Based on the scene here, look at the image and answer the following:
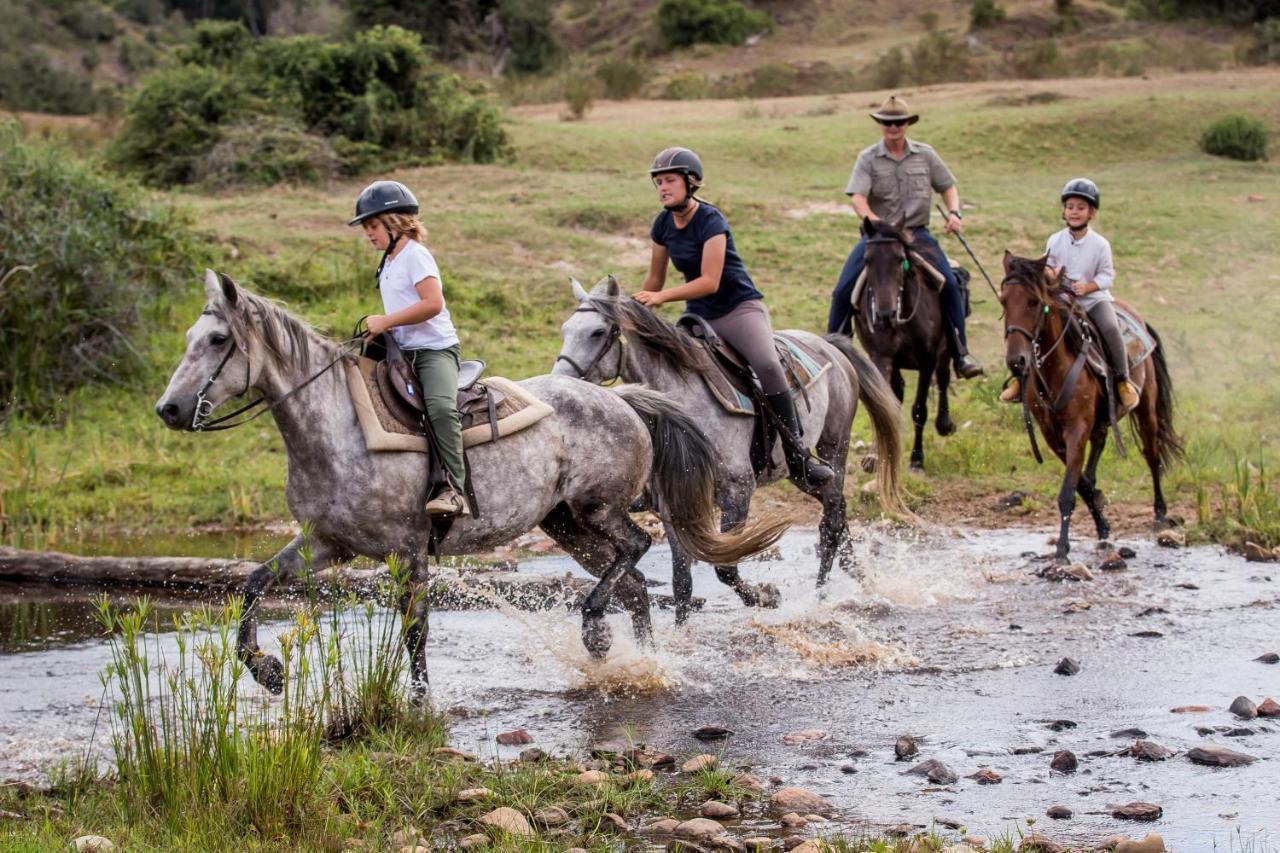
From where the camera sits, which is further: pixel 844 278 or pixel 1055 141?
pixel 1055 141

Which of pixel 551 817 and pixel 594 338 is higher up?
pixel 594 338

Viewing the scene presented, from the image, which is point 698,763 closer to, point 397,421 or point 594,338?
point 397,421

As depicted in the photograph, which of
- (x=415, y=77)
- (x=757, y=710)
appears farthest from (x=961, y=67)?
(x=757, y=710)

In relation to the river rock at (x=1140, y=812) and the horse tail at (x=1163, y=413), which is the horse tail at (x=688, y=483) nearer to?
the river rock at (x=1140, y=812)

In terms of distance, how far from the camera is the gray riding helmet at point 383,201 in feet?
23.0

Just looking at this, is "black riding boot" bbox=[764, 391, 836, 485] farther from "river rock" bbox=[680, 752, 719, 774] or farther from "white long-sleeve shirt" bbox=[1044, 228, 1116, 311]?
"river rock" bbox=[680, 752, 719, 774]

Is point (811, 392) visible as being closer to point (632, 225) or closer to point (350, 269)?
point (350, 269)

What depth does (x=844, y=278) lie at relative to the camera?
1282 cm

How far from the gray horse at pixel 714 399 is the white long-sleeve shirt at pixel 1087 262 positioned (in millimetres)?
1866

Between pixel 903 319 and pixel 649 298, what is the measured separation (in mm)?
4568

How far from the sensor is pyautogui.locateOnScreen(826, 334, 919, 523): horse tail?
412 inches

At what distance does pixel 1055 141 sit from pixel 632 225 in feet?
32.6

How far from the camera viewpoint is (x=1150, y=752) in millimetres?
6273

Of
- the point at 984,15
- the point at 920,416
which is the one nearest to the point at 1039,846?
the point at 920,416
